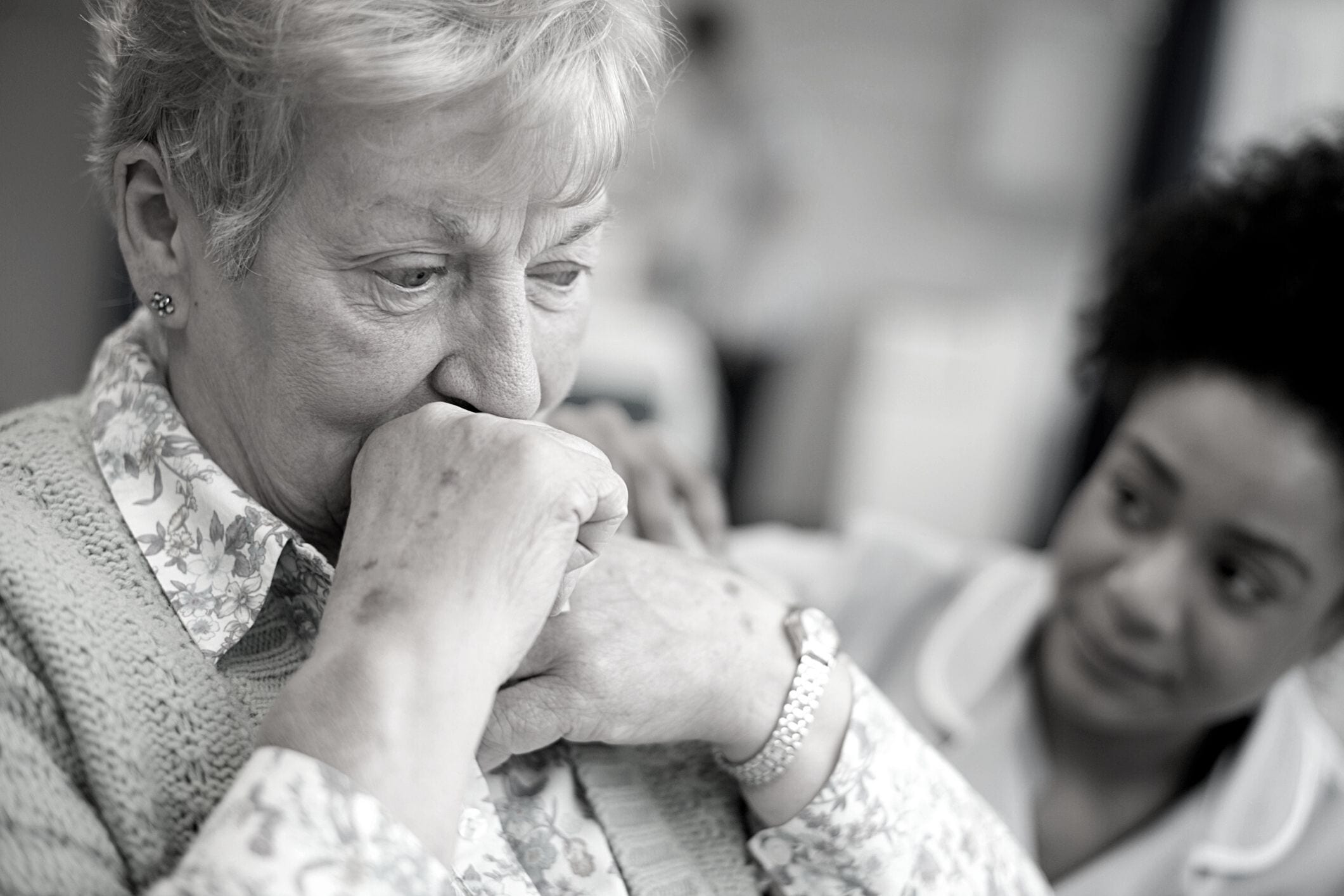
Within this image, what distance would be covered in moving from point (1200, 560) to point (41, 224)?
245 cm

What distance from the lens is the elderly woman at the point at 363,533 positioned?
66cm

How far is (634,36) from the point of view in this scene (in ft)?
2.70

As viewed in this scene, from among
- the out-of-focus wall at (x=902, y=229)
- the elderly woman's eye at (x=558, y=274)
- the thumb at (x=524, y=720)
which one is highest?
the elderly woman's eye at (x=558, y=274)

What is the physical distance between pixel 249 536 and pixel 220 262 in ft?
0.62

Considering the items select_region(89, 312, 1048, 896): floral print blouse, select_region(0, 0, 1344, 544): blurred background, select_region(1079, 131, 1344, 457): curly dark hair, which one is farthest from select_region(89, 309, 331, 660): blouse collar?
select_region(0, 0, 1344, 544): blurred background

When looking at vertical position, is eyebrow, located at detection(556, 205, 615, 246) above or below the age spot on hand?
above

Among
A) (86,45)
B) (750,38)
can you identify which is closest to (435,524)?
(86,45)

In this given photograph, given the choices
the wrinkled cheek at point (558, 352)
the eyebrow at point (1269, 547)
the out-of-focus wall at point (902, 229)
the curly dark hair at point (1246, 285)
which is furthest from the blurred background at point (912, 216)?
the wrinkled cheek at point (558, 352)

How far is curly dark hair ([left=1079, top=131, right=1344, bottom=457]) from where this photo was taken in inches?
54.7

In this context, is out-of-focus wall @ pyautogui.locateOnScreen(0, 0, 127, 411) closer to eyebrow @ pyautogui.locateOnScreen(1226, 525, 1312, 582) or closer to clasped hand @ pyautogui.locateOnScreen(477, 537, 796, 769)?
clasped hand @ pyautogui.locateOnScreen(477, 537, 796, 769)

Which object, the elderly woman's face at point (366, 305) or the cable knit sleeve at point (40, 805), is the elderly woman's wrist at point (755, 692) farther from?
the cable knit sleeve at point (40, 805)

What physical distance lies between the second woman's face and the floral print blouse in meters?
0.44

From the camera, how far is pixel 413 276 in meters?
0.77

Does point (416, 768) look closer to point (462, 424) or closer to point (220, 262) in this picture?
point (462, 424)
